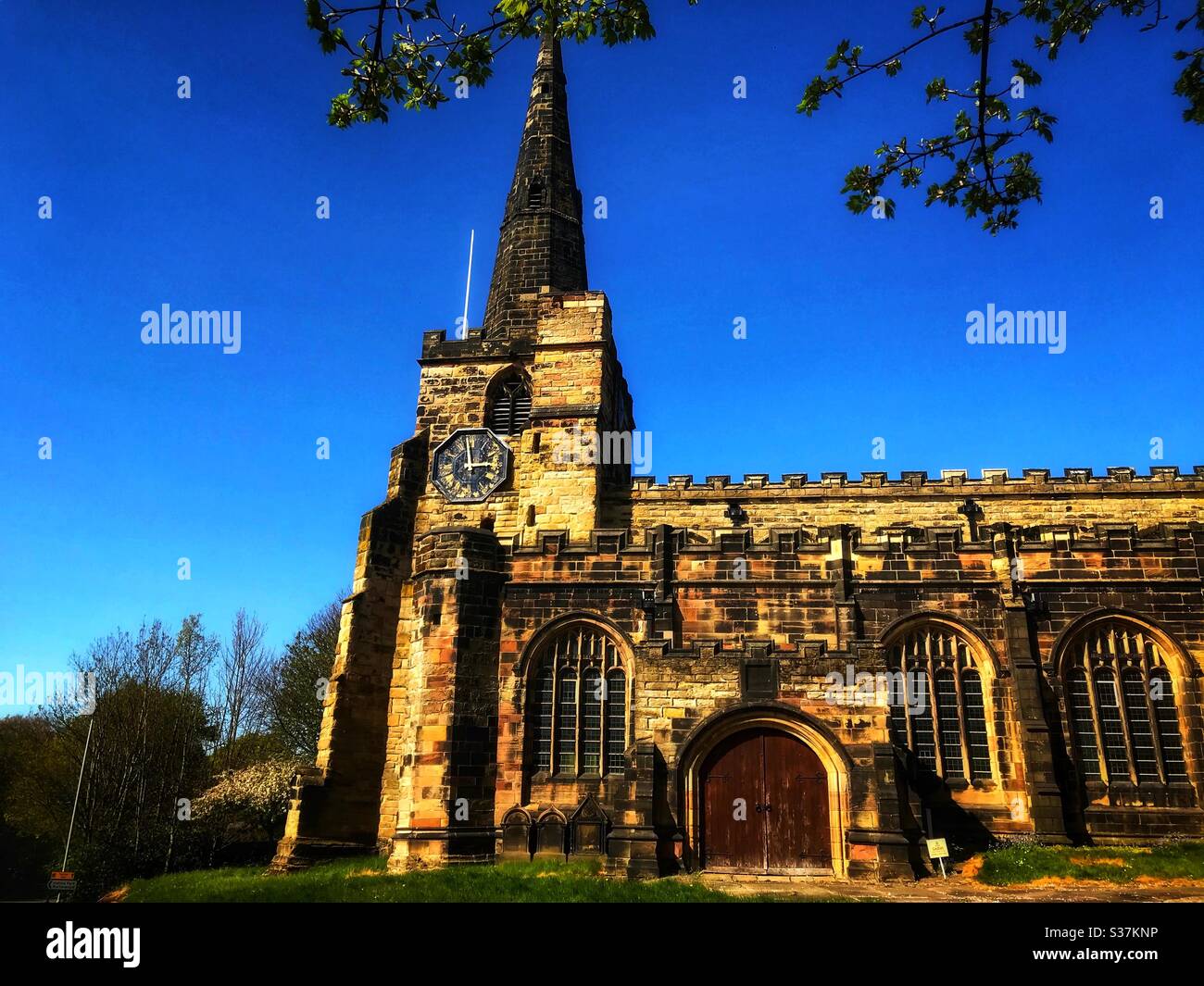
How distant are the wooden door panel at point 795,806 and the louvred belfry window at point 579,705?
11.3 ft

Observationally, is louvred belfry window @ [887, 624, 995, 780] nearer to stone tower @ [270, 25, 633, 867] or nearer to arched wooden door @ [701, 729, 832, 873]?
arched wooden door @ [701, 729, 832, 873]

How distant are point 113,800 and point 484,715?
19.4m

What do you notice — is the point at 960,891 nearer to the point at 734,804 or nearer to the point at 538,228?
the point at 734,804

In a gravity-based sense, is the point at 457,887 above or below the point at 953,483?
below

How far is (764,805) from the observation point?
16.8 metres

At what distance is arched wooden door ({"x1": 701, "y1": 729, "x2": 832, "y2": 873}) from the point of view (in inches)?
643

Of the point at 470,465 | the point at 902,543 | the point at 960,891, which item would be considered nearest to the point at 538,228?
the point at 470,465

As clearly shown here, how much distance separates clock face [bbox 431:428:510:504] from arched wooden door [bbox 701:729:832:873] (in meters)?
11.5

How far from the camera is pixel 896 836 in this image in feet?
49.7

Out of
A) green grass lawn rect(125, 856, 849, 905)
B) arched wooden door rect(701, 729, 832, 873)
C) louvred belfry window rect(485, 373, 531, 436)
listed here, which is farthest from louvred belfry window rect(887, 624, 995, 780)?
louvred belfry window rect(485, 373, 531, 436)

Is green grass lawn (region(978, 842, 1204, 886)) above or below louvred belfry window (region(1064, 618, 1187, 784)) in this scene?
below

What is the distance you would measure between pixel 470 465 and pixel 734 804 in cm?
1302
